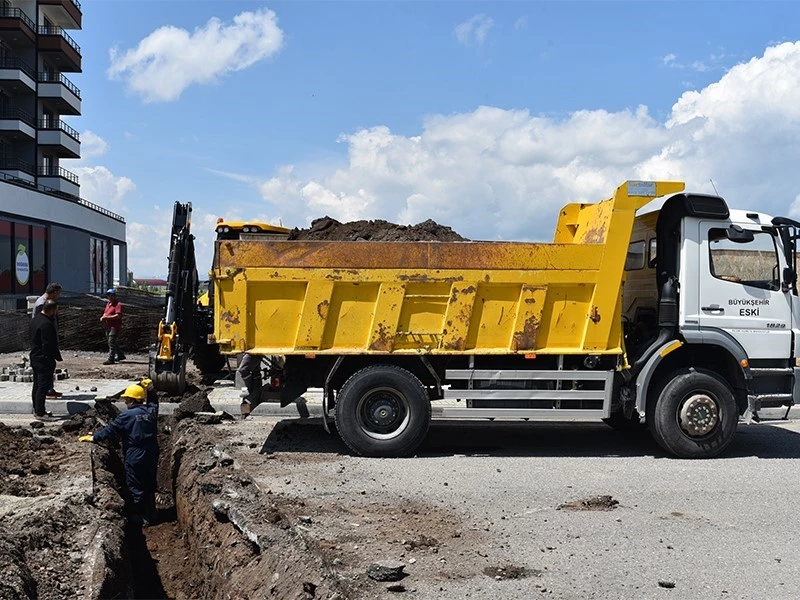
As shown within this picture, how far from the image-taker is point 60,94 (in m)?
53.2

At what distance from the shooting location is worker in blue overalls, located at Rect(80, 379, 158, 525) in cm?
760

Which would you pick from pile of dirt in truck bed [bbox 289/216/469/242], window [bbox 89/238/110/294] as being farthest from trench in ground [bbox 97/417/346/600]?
window [bbox 89/238/110/294]

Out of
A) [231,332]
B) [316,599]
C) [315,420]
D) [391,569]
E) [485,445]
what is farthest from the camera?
[315,420]

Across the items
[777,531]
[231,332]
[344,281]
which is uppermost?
[344,281]

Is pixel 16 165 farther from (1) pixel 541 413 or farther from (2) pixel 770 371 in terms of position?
(2) pixel 770 371

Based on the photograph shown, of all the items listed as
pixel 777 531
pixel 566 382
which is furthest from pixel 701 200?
pixel 777 531

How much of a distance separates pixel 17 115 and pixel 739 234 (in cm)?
5132

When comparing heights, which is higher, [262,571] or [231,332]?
[231,332]

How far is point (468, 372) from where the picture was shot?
9102 mm

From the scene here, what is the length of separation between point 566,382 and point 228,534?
4663 millimetres

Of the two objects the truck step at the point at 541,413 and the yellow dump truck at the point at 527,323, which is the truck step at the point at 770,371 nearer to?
the yellow dump truck at the point at 527,323

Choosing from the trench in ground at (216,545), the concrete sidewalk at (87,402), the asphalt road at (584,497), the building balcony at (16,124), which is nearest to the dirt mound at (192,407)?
the concrete sidewalk at (87,402)

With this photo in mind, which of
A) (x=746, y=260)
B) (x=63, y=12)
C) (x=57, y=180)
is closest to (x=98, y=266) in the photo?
(x=57, y=180)

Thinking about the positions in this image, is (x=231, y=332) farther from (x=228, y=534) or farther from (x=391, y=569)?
(x=391, y=569)
